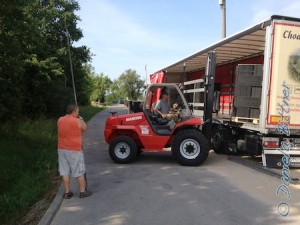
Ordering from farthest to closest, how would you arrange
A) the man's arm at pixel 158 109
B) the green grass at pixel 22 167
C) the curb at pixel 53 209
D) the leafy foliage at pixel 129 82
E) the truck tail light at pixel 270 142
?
1. the leafy foliage at pixel 129 82
2. the man's arm at pixel 158 109
3. the truck tail light at pixel 270 142
4. the green grass at pixel 22 167
5. the curb at pixel 53 209

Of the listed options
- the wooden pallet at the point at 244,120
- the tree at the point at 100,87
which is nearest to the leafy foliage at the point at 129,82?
the tree at the point at 100,87

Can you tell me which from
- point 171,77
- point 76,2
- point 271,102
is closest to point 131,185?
point 271,102

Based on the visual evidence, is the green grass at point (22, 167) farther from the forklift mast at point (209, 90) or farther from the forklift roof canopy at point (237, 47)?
the forklift roof canopy at point (237, 47)

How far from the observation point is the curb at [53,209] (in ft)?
20.1

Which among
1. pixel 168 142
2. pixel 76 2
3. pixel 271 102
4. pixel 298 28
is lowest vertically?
pixel 168 142

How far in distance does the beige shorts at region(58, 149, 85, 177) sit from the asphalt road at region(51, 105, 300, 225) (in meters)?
0.49

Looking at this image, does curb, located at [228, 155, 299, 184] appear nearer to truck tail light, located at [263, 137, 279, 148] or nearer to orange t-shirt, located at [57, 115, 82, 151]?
truck tail light, located at [263, 137, 279, 148]

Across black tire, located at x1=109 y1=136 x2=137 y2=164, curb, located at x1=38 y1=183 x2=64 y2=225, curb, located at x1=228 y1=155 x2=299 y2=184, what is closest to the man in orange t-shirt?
curb, located at x1=38 y1=183 x2=64 y2=225

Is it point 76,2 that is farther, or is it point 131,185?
point 76,2

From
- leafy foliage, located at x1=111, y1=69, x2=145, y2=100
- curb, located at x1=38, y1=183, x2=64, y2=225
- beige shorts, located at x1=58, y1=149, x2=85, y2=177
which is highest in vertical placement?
leafy foliage, located at x1=111, y1=69, x2=145, y2=100

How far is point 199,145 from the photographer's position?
10281 mm

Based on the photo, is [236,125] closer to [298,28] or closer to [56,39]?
[298,28]

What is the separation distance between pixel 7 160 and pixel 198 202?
5452 millimetres

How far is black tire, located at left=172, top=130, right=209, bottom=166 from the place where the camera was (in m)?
10.3
